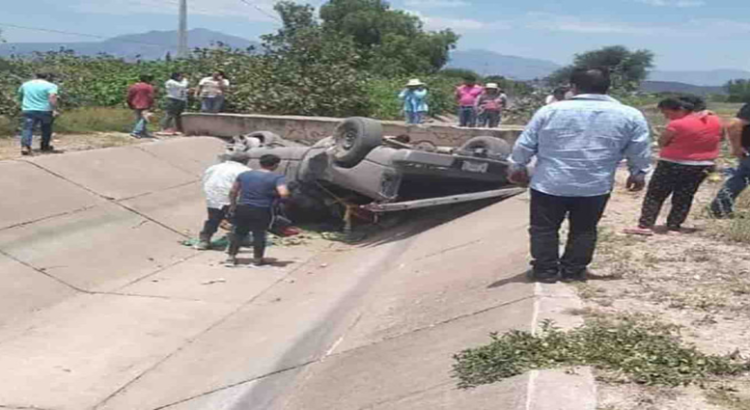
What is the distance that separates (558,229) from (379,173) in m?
6.75

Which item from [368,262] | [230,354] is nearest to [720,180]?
[368,262]

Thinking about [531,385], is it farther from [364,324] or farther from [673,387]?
[364,324]

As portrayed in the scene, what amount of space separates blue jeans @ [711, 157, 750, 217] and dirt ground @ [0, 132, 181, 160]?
10336 millimetres

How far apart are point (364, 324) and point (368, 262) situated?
14.4 ft

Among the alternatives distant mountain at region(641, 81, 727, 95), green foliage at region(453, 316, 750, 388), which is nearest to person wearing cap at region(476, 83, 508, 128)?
distant mountain at region(641, 81, 727, 95)

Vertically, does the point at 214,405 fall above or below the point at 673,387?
below

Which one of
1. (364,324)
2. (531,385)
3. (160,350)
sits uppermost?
(531,385)

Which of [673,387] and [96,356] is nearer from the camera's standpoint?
[673,387]

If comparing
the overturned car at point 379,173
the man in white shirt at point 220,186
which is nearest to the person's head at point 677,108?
the overturned car at point 379,173

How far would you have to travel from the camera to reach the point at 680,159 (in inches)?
370

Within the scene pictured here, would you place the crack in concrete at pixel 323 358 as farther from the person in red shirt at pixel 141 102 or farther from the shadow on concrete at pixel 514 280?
the person in red shirt at pixel 141 102

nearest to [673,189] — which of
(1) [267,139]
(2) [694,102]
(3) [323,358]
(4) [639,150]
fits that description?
(2) [694,102]

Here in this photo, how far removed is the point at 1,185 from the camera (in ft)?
41.5

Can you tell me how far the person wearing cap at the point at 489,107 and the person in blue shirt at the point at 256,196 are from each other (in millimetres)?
10908
